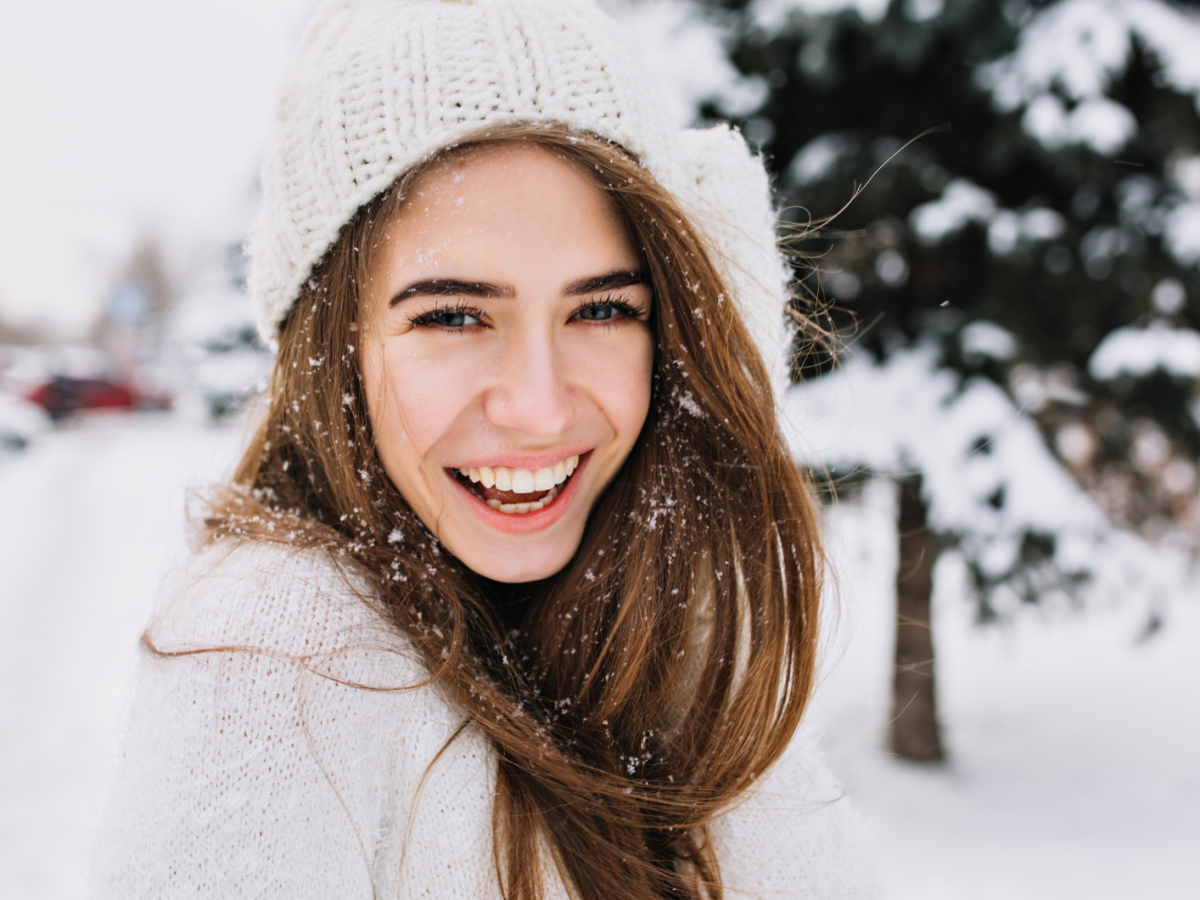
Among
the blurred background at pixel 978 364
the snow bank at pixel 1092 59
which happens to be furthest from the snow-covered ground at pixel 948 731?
the snow bank at pixel 1092 59

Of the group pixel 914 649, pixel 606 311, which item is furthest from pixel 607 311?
pixel 914 649

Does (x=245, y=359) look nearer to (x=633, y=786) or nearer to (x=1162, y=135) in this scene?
(x=633, y=786)

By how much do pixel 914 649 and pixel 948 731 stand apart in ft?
4.55

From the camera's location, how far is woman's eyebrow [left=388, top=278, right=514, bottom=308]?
3.81 feet

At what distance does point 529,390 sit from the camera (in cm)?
119

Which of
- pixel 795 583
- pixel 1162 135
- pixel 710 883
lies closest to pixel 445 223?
pixel 795 583

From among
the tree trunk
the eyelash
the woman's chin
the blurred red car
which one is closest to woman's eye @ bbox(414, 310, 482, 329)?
the eyelash

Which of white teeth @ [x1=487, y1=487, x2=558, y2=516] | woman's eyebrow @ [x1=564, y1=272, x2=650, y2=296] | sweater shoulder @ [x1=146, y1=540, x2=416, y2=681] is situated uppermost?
woman's eyebrow @ [x1=564, y1=272, x2=650, y2=296]

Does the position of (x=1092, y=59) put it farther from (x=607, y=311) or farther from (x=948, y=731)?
(x=948, y=731)

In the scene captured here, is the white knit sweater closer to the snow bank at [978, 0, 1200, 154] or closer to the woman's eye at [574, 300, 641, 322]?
the woman's eye at [574, 300, 641, 322]

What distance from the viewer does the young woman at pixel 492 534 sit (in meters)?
0.96

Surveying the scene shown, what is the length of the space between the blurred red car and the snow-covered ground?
540 inches

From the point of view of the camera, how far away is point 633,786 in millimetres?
1278

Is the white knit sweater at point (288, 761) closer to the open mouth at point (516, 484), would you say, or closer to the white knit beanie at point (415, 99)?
the open mouth at point (516, 484)
